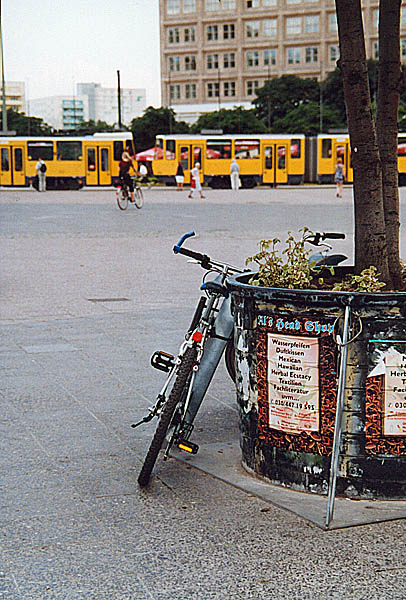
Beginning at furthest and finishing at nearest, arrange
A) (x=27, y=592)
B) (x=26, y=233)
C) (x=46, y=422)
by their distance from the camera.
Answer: (x=26, y=233)
(x=46, y=422)
(x=27, y=592)

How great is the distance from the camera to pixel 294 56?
398 ft

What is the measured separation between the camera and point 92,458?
15.4 ft

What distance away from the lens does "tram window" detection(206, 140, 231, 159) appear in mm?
51281

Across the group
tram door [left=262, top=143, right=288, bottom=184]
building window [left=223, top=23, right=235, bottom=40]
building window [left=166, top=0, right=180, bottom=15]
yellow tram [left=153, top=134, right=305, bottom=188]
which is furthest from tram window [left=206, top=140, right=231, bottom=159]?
building window [left=166, top=0, right=180, bottom=15]

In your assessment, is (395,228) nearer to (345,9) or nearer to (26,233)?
(345,9)

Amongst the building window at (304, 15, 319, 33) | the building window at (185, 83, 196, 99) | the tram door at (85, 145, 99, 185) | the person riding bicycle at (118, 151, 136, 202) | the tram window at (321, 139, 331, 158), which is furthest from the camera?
the building window at (185, 83, 196, 99)

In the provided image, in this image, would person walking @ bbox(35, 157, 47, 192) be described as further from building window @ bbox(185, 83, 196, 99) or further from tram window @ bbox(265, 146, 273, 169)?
building window @ bbox(185, 83, 196, 99)

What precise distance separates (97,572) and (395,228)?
2391mm

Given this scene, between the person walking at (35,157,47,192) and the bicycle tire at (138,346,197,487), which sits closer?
the bicycle tire at (138,346,197,487)

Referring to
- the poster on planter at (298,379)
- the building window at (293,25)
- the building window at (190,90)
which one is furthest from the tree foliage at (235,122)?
the poster on planter at (298,379)

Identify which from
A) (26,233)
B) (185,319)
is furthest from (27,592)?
(26,233)

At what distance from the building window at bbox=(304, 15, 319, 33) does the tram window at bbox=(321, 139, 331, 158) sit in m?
71.1

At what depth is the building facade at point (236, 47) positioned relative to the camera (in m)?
119

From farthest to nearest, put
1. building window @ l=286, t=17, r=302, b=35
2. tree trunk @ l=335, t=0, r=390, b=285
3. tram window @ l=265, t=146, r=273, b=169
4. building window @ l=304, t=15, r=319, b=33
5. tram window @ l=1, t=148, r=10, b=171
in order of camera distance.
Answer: building window @ l=286, t=17, r=302, b=35
building window @ l=304, t=15, r=319, b=33
tram window @ l=265, t=146, r=273, b=169
tram window @ l=1, t=148, r=10, b=171
tree trunk @ l=335, t=0, r=390, b=285
